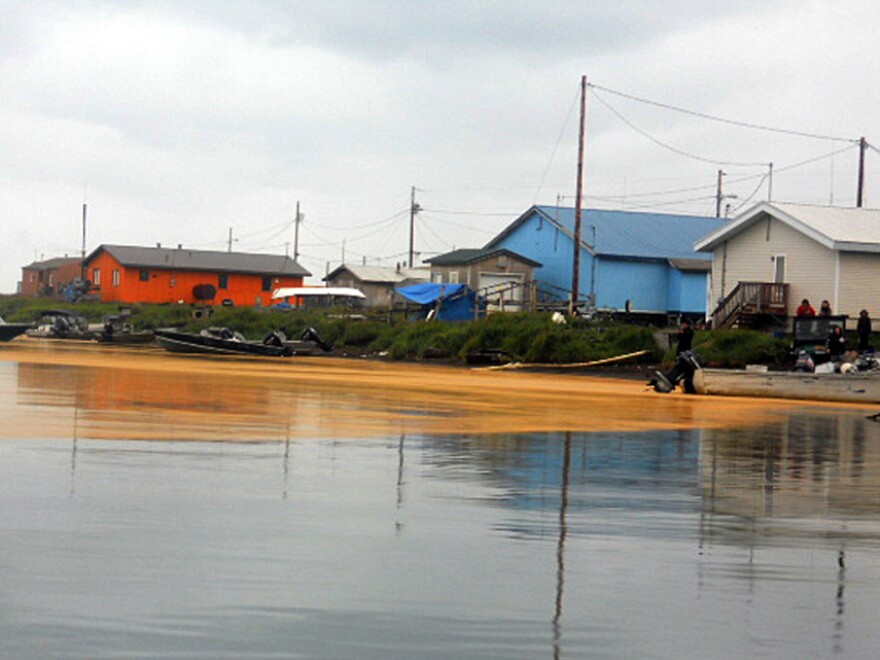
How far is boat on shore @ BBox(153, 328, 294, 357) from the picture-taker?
5669 cm

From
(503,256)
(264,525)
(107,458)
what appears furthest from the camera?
(503,256)

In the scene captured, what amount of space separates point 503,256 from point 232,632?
A: 69.9m

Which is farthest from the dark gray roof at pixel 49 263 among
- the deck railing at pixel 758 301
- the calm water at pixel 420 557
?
the calm water at pixel 420 557

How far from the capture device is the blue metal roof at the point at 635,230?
72.3 meters

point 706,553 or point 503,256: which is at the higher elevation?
point 503,256

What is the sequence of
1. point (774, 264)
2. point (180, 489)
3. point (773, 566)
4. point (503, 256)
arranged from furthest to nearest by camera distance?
point (503, 256), point (774, 264), point (180, 489), point (773, 566)

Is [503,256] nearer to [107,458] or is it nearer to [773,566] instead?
[107,458]

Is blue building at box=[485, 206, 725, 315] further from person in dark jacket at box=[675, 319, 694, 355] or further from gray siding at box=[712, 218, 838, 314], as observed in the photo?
person in dark jacket at box=[675, 319, 694, 355]

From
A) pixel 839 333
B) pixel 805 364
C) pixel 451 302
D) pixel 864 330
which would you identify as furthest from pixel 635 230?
pixel 805 364

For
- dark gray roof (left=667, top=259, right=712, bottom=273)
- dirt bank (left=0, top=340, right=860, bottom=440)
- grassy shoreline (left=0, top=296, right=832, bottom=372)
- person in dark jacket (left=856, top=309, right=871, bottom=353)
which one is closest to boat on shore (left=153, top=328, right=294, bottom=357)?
grassy shoreline (left=0, top=296, right=832, bottom=372)

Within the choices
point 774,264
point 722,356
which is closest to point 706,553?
point 722,356

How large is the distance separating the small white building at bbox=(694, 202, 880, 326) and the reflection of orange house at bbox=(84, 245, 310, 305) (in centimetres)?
5487

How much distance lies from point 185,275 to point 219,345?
158ft

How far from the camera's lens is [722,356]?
1795 inches
